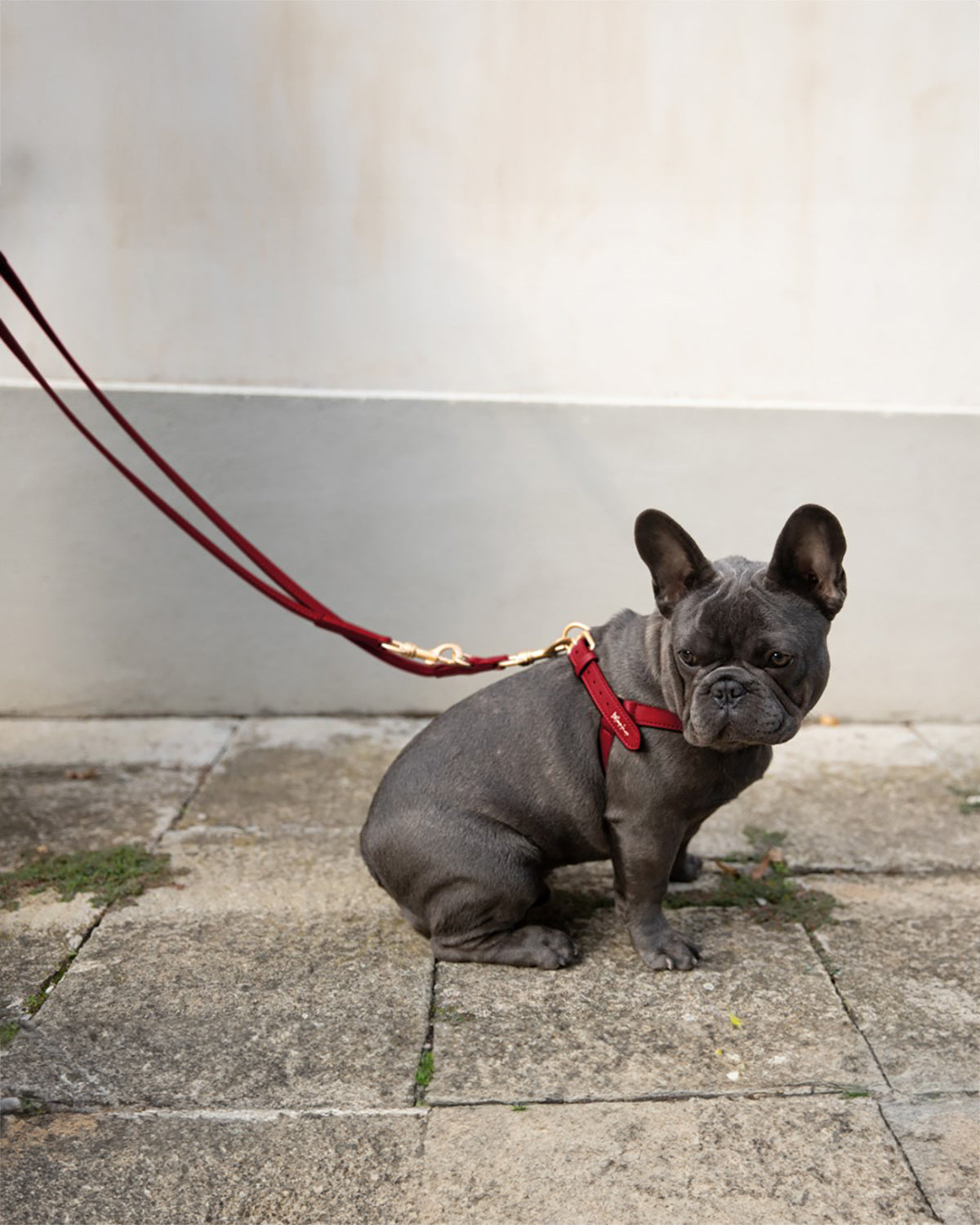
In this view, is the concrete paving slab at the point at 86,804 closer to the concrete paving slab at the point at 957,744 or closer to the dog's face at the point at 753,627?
the dog's face at the point at 753,627

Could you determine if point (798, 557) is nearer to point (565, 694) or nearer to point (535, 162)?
point (565, 694)

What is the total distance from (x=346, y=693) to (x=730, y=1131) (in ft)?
10.5

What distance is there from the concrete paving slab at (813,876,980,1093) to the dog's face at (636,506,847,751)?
0.92m

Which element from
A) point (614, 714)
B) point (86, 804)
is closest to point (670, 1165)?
point (614, 714)

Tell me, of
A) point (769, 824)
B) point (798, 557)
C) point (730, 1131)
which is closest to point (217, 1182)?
point (730, 1131)

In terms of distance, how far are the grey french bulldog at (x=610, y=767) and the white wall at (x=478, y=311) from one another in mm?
1991

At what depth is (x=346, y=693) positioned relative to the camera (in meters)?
5.75

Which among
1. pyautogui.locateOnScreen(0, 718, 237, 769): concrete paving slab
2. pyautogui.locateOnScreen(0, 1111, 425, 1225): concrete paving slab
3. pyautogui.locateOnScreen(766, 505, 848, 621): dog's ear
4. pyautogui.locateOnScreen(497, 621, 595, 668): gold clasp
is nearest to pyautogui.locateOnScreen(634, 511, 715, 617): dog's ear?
pyautogui.locateOnScreen(766, 505, 848, 621): dog's ear

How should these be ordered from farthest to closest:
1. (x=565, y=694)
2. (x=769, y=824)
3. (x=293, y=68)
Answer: (x=293, y=68), (x=769, y=824), (x=565, y=694)

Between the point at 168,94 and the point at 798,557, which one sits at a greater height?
the point at 168,94

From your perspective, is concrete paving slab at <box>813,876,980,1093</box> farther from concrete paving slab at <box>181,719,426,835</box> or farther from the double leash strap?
concrete paving slab at <box>181,719,426,835</box>

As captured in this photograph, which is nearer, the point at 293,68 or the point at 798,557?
the point at 798,557

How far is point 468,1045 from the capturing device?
3.27m

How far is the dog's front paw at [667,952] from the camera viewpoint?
3.59 m
